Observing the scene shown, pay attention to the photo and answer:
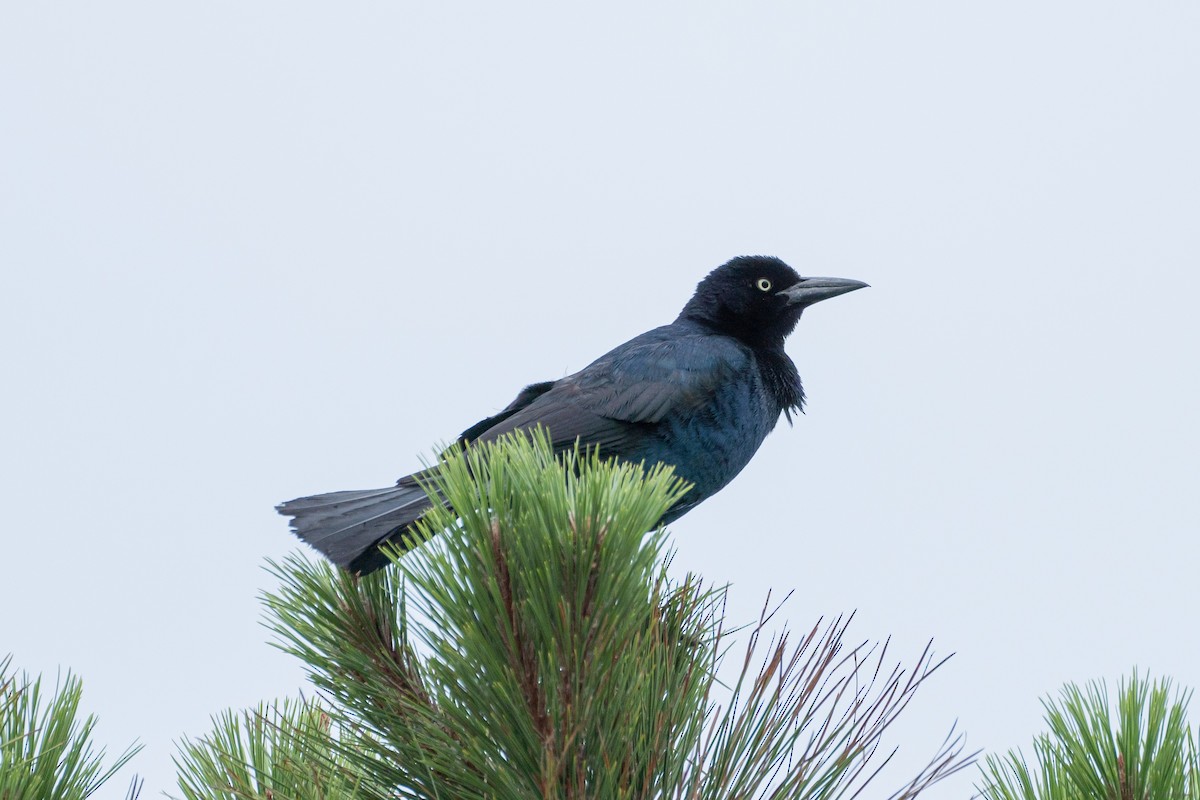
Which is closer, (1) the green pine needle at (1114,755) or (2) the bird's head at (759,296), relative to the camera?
(1) the green pine needle at (1114,755)

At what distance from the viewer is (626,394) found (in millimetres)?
5246

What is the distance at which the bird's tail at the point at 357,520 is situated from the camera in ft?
10.3

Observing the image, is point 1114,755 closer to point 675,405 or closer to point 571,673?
point 571,673

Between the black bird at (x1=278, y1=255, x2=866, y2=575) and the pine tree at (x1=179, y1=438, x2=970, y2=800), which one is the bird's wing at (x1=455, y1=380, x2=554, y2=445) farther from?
the pine tree at (x1=179, y1=438, x2=970, y2=800)

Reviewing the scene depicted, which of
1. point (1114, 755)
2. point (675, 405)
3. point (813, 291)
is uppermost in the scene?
point (813, 291)

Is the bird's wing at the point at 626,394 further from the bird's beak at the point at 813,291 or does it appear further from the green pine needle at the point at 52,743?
the green pine needle at the point at 52,743

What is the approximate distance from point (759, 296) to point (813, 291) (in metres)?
0.28

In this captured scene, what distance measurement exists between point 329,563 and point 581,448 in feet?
6.44

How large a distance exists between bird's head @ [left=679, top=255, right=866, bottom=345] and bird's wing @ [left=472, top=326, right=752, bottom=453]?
812 mm

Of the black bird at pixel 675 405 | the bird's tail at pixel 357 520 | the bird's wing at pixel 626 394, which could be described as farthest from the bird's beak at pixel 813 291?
the bird's tail at pixel 357 520

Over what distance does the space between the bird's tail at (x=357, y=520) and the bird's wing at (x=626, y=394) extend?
0.99 metres

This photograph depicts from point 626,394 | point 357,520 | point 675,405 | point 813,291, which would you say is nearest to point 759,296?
point 813,291

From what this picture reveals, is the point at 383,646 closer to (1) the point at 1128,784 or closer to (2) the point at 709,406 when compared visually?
(1) the point at 1128,784

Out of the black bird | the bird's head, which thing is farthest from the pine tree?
the bird's head
